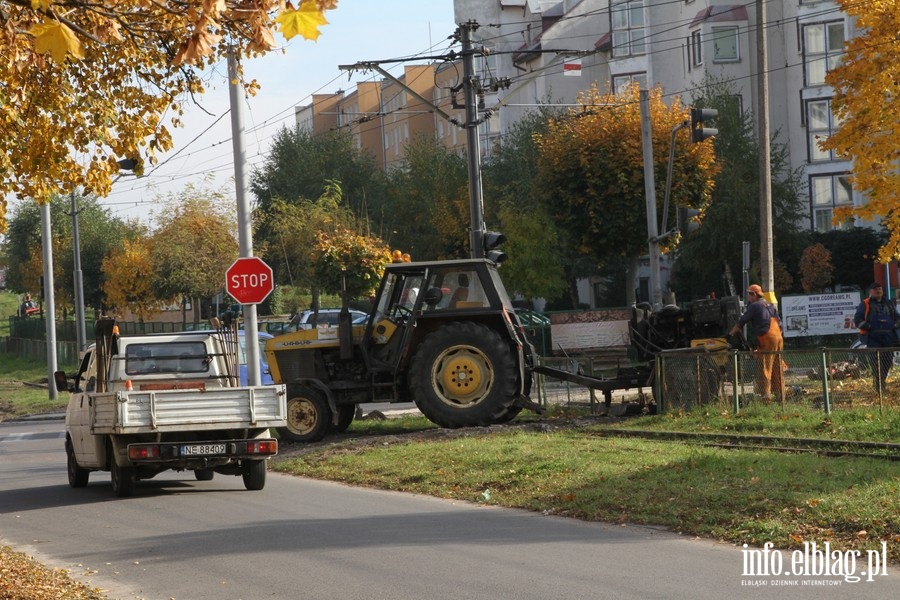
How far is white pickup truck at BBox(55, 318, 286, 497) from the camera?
562 inches

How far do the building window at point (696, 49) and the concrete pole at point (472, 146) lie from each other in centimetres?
3296

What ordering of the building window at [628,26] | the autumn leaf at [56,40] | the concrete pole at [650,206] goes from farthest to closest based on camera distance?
the building window at [628,26] → the concrete pole at [650,206] → the autumn leaf at [56,40]

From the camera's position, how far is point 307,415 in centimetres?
1967

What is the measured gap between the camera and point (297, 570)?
32.0 ft

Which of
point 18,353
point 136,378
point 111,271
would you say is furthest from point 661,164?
point 18,353

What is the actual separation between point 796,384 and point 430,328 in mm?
5418

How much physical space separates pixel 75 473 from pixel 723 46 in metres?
45.6

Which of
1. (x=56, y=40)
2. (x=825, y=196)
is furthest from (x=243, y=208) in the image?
(x=825, y=196)

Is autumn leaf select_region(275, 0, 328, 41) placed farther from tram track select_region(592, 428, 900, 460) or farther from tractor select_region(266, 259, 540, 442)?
tractor select_region(266, 259, 540, 442)

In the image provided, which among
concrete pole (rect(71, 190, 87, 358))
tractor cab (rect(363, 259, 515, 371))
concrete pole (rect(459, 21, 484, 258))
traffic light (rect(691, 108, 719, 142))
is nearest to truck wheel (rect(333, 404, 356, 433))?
tractor cab (rect(363, 259, 515, 371))

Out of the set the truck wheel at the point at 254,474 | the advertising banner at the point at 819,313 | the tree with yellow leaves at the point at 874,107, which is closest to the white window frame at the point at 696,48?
the advertising banner at the point at 819,313

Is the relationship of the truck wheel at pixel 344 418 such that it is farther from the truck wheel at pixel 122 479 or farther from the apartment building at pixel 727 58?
the apartment building at pixel 727 58

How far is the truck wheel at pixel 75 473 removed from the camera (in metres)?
16.4

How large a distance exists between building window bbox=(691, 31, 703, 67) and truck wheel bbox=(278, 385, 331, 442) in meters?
41.2
